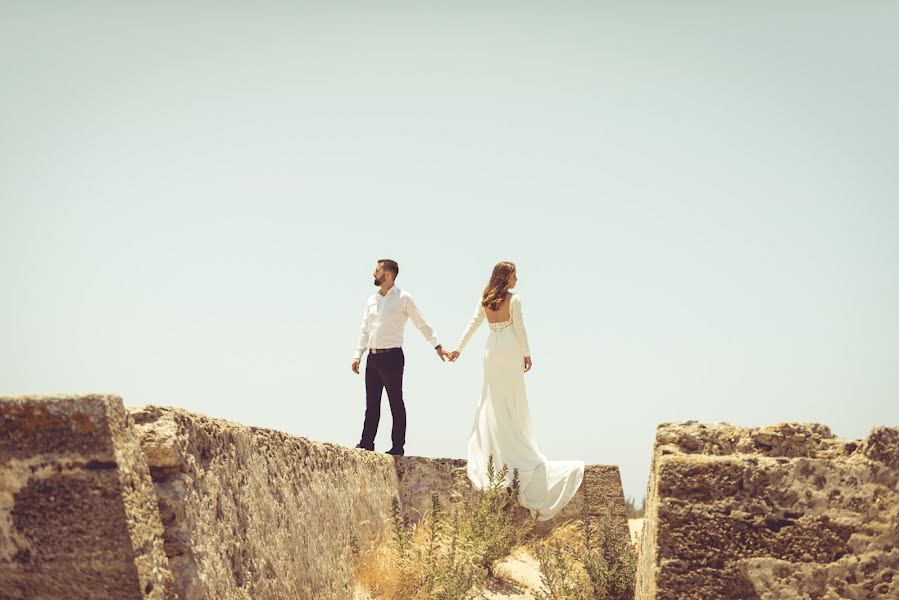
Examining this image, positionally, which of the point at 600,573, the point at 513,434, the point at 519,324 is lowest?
the point at 600,573

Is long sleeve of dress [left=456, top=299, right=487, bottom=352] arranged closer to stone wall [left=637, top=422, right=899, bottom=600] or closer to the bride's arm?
the bride's arm

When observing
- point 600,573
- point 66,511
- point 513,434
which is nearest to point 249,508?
point 66,511

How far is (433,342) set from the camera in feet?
36.3

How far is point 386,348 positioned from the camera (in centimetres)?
1070

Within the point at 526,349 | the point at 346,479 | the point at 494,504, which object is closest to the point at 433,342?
the point at 526,349

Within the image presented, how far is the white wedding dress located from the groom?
2.79 ft

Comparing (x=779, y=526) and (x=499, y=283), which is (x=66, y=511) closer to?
(x=779, y=526)

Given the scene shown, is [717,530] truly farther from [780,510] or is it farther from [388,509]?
[388,509]

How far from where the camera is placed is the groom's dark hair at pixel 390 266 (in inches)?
427

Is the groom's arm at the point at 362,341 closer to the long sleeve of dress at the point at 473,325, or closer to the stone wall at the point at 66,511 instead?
the long sleeve of dress at the point at 473,325

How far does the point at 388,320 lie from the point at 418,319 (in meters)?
0.38

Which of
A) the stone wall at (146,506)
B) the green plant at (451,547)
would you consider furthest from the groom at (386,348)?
the stone wall at (146,506)

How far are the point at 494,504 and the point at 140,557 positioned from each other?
6693mm

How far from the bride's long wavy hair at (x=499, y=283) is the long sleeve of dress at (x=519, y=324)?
12 centimetres
